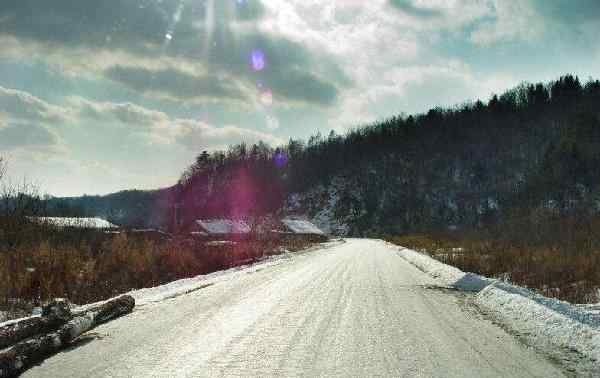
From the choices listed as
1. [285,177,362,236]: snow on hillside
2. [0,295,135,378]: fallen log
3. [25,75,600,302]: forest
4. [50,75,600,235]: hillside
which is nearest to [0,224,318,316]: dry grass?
[0,295,135,378]: fallen log

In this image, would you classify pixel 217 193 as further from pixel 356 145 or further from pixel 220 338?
pixel 220 338

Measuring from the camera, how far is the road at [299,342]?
4.66 metres

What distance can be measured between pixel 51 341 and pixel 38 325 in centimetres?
75

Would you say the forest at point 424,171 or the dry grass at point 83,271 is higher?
the forest at point 424,171

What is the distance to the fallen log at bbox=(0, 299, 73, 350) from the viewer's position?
5.57 meters

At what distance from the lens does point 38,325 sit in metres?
6.07

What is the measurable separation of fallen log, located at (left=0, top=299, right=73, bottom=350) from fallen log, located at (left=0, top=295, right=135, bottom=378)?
0.21 m

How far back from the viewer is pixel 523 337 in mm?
6395

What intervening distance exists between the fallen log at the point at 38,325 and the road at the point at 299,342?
0.56m

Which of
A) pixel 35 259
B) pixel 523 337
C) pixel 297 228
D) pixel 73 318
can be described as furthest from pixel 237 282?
pixel 297 228

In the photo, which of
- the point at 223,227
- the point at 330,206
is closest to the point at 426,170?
the point at 330,206

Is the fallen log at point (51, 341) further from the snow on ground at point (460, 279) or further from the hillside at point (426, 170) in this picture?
the hillside at point (426, 170)

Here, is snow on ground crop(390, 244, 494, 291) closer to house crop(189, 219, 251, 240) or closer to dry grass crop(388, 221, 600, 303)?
dry grass crop(388, 221, 600, 303)

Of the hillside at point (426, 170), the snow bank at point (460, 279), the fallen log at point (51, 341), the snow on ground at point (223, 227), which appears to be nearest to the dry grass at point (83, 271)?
the fallen log at point (51, 341)
